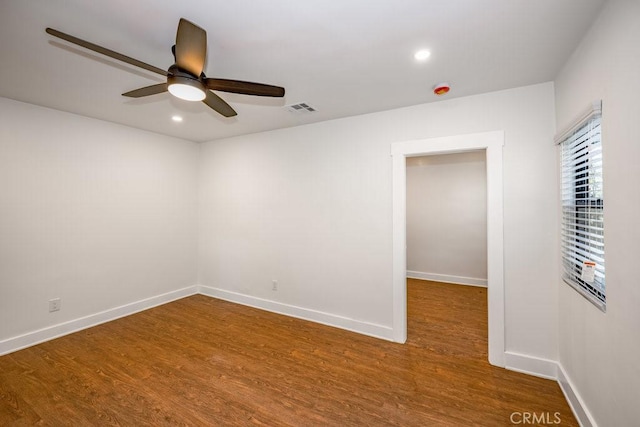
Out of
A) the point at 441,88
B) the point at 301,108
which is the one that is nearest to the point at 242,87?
the point at 301,108

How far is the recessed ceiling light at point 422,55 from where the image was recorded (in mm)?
1923

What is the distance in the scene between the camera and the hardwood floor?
6.39ft

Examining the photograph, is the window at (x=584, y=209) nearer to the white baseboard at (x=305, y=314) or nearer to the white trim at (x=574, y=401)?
the white trim at (x=574, y=401)

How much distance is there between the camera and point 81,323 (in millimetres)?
3316

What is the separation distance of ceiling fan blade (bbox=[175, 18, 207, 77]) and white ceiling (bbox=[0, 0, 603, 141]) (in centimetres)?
21

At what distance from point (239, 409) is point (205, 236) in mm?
3132

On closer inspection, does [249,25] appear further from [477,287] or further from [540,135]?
[477,287]

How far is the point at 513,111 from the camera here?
2482mm

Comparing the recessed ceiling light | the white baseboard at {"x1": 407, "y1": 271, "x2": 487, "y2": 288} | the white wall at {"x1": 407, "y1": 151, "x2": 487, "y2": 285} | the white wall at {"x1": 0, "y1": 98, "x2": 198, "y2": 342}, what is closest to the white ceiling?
the recessed ceiling light

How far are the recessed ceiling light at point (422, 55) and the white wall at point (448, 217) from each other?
3.58m

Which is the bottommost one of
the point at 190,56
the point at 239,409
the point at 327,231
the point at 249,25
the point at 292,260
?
the point at 239,409

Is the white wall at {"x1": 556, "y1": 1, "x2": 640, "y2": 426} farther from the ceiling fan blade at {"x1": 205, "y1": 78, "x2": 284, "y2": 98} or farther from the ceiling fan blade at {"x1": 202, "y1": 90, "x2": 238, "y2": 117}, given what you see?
the ceiling fan blade at {"x1": 202, "y1": 90, "x2": 238, "y2": 117}

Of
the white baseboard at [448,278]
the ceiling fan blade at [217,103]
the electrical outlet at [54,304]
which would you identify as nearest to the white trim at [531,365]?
the white baseboard at [448,278]

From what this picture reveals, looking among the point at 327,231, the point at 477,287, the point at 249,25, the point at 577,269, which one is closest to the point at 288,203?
the point at 327,231
